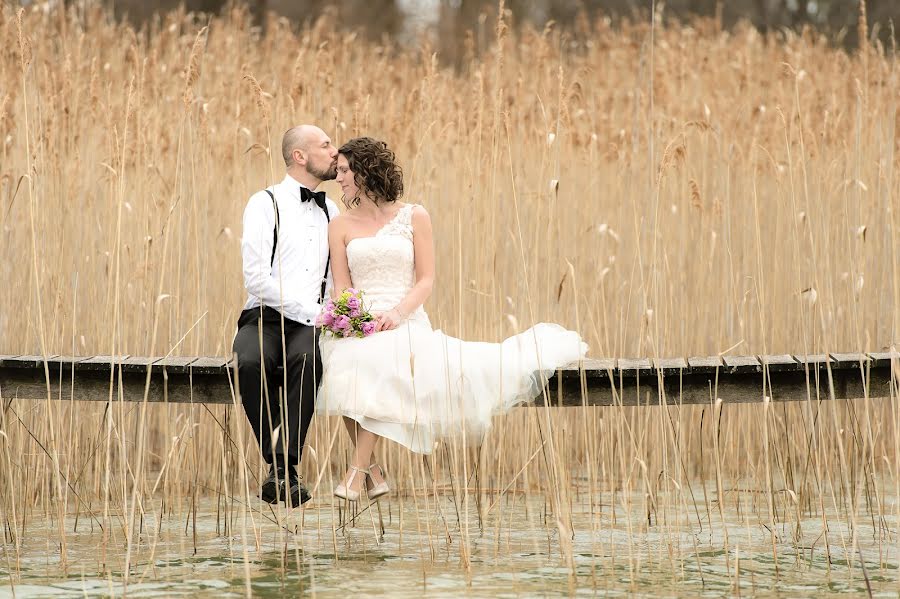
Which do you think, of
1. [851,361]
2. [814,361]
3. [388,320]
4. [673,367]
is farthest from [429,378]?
[851,361]

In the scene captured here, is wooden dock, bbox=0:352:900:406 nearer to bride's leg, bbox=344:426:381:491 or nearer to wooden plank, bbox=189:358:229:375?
wooden plank, bbox=189:358:229:375

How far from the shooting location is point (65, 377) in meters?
3.73

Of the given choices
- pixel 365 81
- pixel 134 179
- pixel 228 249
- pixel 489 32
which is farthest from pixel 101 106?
pixel 489 32

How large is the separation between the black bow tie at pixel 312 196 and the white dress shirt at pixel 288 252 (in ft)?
0.05

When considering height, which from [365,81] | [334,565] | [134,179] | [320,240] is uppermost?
[365,81]

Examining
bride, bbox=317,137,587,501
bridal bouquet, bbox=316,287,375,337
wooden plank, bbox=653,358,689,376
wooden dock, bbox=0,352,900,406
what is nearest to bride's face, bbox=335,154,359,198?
bride, bbox=317,137,587,501

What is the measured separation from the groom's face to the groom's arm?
20cm

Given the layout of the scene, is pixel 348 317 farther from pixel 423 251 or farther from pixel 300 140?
pixel 300 140

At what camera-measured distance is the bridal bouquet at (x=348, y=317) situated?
12.8 ft

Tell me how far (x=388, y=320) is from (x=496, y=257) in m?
1.05

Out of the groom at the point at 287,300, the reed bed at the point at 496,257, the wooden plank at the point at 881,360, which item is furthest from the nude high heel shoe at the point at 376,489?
the wooden plank at the point at 881,360

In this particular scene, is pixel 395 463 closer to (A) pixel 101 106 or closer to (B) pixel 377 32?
(A) pixel 101 106

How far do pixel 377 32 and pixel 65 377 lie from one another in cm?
1027

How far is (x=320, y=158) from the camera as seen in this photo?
4.12 metres
